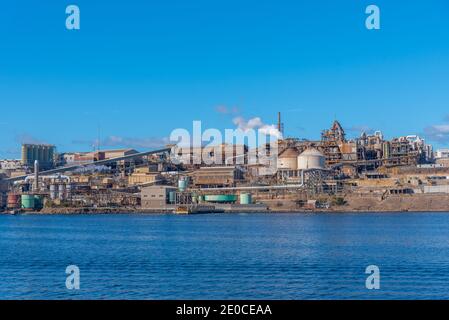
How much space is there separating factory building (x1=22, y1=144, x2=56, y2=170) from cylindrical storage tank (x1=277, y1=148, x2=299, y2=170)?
1143 inches

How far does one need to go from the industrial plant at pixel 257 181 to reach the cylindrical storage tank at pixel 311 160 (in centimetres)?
9

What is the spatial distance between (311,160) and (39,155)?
1432 inches

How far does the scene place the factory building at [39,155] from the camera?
7438 centimetres

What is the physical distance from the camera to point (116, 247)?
63.1ft

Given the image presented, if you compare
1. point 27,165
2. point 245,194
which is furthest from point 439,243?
point 27,165

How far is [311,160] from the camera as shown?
182 feet

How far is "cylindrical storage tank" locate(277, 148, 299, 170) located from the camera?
2283 inches

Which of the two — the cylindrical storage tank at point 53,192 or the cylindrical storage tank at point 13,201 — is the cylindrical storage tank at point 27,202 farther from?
the cylindrical storage tank at point 53,192

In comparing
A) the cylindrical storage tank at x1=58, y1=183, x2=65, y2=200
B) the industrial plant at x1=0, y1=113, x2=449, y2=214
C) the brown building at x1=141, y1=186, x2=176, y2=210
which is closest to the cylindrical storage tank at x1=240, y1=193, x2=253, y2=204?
the industrial plant at x1=0, y1=113, x2=449, y2=214

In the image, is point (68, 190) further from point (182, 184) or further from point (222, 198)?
point (222, 198)

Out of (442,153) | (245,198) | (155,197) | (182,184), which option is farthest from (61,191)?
(442,153)

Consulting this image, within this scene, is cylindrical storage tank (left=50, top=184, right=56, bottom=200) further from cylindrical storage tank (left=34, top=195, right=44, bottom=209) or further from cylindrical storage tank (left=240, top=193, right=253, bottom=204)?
cylindrical storage tank (left=240, top=193, right=253, bottom=204)

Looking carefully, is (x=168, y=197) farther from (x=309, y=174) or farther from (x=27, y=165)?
(x=27, y=165)

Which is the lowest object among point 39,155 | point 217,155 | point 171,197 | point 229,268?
point 229,268
